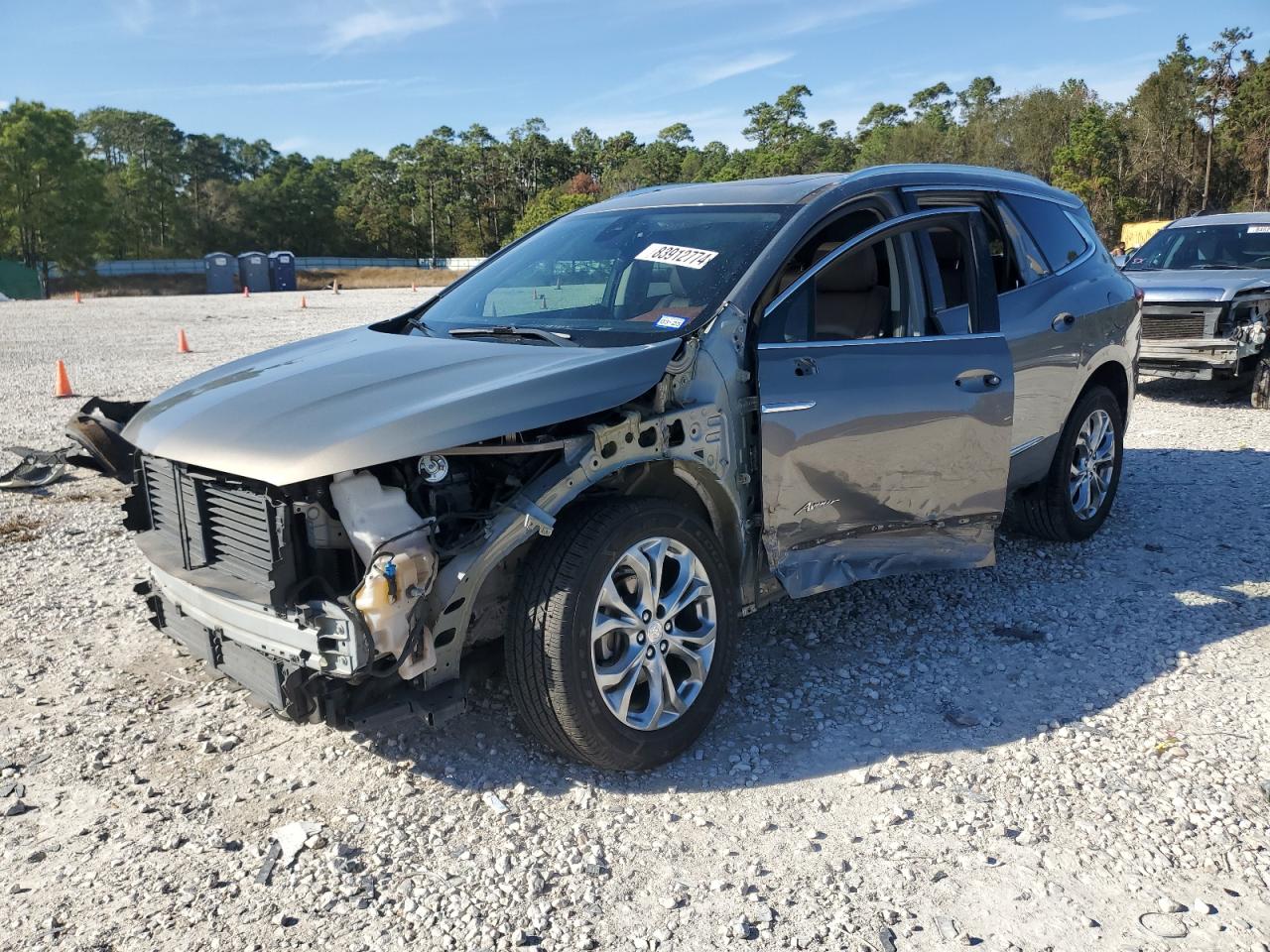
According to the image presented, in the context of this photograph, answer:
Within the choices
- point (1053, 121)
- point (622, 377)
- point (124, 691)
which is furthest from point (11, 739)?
point (1053, 121)

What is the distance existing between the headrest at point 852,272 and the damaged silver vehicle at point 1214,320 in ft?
24.3

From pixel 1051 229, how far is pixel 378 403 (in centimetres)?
403

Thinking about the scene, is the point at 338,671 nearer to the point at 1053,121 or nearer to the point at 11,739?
the point at 11,739

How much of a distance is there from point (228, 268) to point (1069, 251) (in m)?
59.3

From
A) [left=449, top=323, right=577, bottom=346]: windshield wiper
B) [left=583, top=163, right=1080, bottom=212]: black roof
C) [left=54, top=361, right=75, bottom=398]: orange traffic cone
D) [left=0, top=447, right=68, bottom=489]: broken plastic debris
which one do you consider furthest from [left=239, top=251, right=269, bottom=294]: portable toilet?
[left=449, top=323, right=577, bottom=346]: windshield wiper

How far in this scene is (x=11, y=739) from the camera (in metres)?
3.60

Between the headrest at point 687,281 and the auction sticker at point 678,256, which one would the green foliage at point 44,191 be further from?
the headrest at point 687,281

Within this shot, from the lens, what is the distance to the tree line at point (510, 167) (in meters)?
54.1

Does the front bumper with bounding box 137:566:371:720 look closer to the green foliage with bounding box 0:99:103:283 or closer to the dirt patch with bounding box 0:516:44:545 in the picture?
the dirt patch with bounding box 0:516:44:545

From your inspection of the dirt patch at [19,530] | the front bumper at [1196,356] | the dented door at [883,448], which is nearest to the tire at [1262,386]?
the front bumper at [1196,356]

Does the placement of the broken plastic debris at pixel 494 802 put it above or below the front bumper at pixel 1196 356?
below

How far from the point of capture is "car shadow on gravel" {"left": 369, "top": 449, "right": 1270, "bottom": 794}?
3479mm

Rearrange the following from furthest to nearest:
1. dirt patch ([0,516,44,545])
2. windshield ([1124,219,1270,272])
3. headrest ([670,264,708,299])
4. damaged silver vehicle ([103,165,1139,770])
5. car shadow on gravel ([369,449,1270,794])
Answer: windshield ([1124,219,1270,272]), dirt patch ([0,516,44,545]), headrest ([670,264,708,299]), car shadow on gravel ([369,449,1270,794]), damaged silver vehicle ([103,165,1139,770])

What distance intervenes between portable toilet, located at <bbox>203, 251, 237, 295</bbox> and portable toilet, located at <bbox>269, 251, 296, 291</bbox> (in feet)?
7.25
